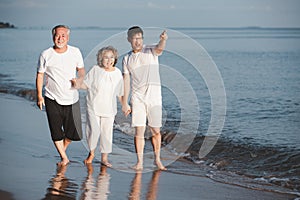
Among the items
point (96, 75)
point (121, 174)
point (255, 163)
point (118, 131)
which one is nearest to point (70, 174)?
point (121, 174)

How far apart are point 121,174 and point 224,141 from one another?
339 centimetres

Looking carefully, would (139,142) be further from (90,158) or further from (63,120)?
(63,120)

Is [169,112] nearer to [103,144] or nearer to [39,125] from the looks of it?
[39,125]

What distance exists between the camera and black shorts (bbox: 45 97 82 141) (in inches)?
271

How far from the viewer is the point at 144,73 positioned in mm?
6824

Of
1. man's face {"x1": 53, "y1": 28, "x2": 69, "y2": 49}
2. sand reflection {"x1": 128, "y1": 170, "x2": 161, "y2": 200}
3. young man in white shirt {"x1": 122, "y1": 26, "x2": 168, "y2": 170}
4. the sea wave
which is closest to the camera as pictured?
sand reflection {"x1": 128, "y1": 170, "x2": 161, "y2": 200}

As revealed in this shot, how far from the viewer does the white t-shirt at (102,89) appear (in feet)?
22.7

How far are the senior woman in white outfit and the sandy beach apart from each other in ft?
1.38

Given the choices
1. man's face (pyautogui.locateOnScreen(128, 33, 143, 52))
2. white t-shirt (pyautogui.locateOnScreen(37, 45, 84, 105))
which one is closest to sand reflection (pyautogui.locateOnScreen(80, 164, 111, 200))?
white t-shirt (pyautogui.locateOnScreen(37, 45, 84, 105))

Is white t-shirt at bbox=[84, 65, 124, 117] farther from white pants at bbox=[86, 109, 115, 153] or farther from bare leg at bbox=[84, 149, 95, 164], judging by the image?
bare leg at bbox=[84, 149, 95, 164]

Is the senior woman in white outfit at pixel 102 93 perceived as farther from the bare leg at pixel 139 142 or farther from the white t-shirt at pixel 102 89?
the bare leg at pixel 139 142

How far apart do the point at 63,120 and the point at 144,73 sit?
3.76ft

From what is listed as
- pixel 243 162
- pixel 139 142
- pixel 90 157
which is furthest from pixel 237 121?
pixel 90 157

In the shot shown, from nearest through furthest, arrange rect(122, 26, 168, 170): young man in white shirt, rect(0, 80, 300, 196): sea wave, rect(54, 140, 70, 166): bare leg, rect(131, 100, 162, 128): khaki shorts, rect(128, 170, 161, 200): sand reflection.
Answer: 1. rect(128, 170, 161, 200): sand reflection
2. rect(122, 26, 168, 170): young man in white shirt
3. rect(131, 100, 162, 128): khaki shorts
4. rect(54, 140, 70, 166): bare leg
5. rect(0, 80, 300, 196): sea wave
